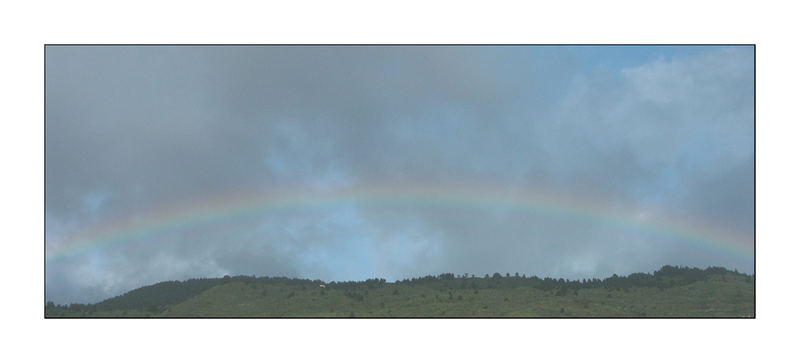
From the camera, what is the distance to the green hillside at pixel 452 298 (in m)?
37.6

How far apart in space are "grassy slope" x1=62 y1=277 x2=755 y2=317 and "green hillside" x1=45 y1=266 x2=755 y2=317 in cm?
6

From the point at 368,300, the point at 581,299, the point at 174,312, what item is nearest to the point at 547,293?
the point at 581,299

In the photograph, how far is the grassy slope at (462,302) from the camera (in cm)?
3709

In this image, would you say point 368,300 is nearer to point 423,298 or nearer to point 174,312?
point 423,298

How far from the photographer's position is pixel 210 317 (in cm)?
3778

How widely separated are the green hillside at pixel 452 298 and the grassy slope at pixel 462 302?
0.19 ft

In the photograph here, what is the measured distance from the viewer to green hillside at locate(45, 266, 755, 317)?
37.6 metres

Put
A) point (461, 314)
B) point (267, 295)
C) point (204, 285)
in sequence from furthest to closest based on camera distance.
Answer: point (204, 285) < point (267, 295) < point (461, 314)

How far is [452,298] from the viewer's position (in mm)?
41219

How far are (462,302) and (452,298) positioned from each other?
4.62 ft

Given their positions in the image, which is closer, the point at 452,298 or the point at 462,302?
the point at 462,302

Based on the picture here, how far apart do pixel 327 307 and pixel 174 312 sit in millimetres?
9591

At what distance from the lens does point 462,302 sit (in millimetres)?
39906

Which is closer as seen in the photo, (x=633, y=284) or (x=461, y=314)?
(x=461, y=314)
